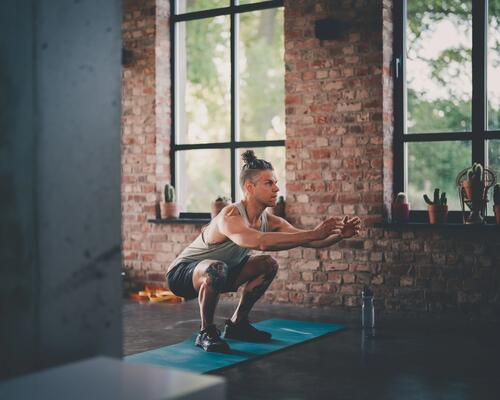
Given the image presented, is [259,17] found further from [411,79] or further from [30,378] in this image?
[30,378]

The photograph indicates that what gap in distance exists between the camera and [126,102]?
6520mm

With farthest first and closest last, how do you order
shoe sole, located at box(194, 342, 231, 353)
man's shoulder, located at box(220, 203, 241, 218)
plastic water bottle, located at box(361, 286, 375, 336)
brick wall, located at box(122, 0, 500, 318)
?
brick wall, located at box(122, 0, 500, 318) → plastic water bottle, located at box(361, 286, 375, 336) → man's shoulder, located at box(220, 203, 241, 218) → shoe sole, located at box(194, 342, 231, 353)

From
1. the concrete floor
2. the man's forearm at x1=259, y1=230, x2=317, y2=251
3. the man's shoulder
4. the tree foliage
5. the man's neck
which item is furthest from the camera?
the tree foliage

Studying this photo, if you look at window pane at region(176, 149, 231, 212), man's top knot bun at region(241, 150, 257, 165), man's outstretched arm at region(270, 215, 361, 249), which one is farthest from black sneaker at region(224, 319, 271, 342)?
window pane at region(176, 149, 231, 212)

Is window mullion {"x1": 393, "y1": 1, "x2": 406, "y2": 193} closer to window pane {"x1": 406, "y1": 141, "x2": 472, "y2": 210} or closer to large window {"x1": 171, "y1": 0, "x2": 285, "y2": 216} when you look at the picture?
window pane {"x1": 406, "y1": 141, "x2": 472, "y2": 210}

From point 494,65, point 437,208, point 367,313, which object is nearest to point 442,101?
point 494,65

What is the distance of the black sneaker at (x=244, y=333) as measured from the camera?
13.8ft

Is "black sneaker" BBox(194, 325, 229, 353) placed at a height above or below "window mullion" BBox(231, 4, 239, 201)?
below

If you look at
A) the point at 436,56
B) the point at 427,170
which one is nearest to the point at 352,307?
the point at 427,170

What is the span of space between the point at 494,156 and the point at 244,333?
7.81 feet

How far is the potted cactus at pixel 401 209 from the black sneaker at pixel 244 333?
1548 mm

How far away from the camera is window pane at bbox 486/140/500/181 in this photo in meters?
5.06

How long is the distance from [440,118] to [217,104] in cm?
208

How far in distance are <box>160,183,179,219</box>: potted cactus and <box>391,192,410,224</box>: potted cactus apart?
2.10 metres
